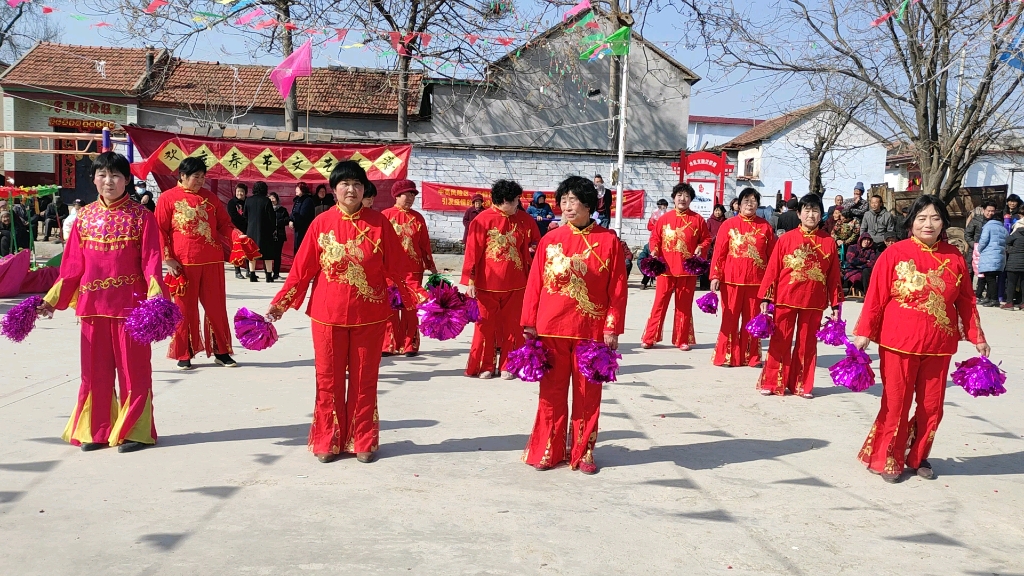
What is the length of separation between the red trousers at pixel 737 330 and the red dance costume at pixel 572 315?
3.73m

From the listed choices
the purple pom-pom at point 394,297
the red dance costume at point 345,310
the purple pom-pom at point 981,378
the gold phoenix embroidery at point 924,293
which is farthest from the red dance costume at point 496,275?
the purple pom-pom at point 981,378

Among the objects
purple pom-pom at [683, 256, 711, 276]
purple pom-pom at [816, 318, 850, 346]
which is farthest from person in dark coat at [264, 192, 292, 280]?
purple pom-pom at [816, 318, 850, 346]

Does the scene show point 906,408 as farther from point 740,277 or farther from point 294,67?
point 294,67

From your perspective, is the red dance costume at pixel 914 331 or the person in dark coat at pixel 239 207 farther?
the person in dark coat at pixel 239 207

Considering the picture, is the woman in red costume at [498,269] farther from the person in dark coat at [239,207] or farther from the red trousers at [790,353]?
the person in dark coat at [239,207]

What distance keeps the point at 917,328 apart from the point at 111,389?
4593 millimetres

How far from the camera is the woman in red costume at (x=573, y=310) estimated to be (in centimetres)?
485

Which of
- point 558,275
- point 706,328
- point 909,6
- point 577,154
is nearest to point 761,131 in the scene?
point 577,154

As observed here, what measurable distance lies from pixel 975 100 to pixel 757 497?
38.2 feet

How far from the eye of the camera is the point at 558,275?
4875 mm

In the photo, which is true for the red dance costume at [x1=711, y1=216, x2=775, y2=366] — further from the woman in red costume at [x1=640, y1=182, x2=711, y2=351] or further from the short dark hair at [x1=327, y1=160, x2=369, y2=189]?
the short dark hair at [x1=327, y1=160, x2=369, y2=189]

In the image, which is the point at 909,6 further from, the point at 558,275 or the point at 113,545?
the point at 113,545

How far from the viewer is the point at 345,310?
16.0 ft

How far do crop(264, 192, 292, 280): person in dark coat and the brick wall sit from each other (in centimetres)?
302
